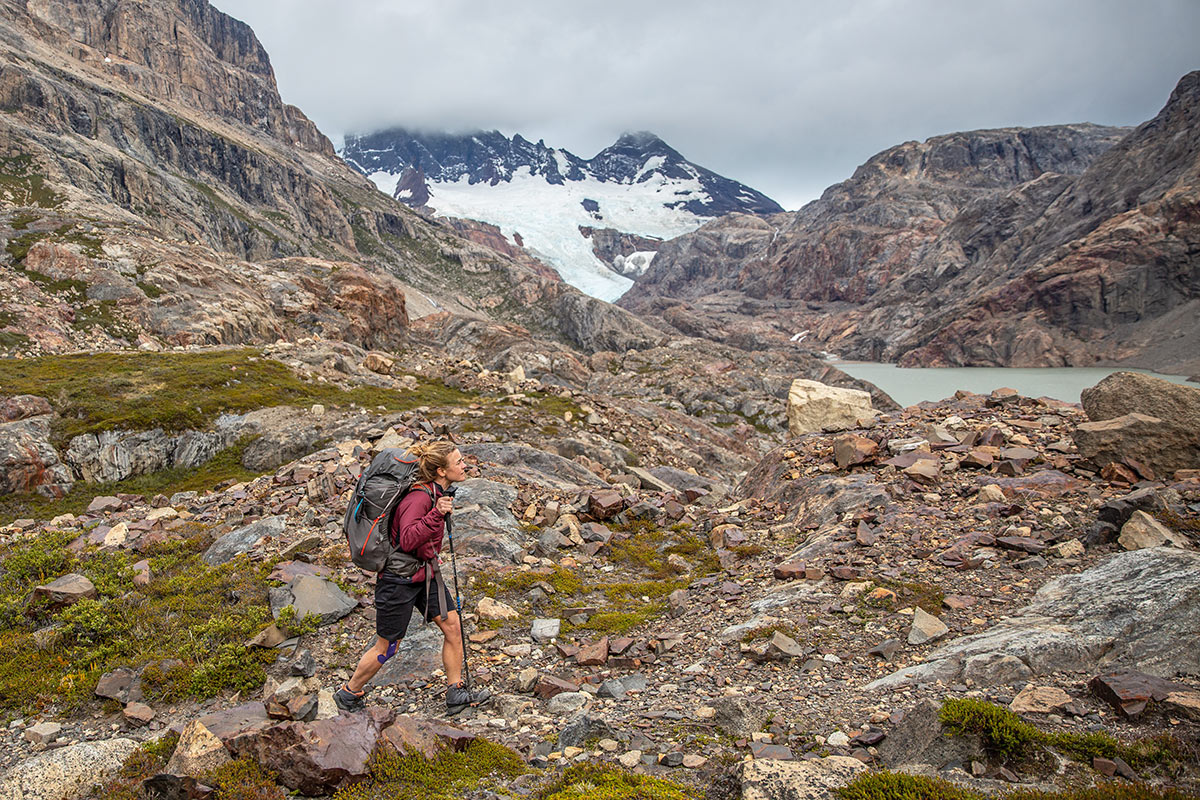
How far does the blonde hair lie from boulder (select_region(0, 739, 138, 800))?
3.84m

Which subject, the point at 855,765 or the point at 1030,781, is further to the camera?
the point at 855,765

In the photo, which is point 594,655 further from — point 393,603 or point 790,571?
point 790,571

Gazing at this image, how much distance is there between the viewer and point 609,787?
4.72 metres

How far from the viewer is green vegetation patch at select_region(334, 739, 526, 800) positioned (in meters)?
4.89

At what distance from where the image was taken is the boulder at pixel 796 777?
14.5ft

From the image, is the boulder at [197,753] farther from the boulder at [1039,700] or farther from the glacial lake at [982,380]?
the glacial lake at [982,380]

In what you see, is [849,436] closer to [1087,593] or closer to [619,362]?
[1087,593]

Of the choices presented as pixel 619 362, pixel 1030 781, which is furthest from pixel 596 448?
pixel 619 362

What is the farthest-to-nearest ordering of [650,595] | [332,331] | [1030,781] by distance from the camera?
1. [332,331]
2. [650,595]
3. [1030,781]

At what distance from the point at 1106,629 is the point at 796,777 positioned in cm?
422

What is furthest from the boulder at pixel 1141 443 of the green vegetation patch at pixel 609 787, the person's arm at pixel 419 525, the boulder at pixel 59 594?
the boulder at pixel 59 594

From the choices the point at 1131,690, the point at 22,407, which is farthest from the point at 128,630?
the point at 22,407

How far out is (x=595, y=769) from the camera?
5.12 metres

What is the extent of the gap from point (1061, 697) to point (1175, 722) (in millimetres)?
752
